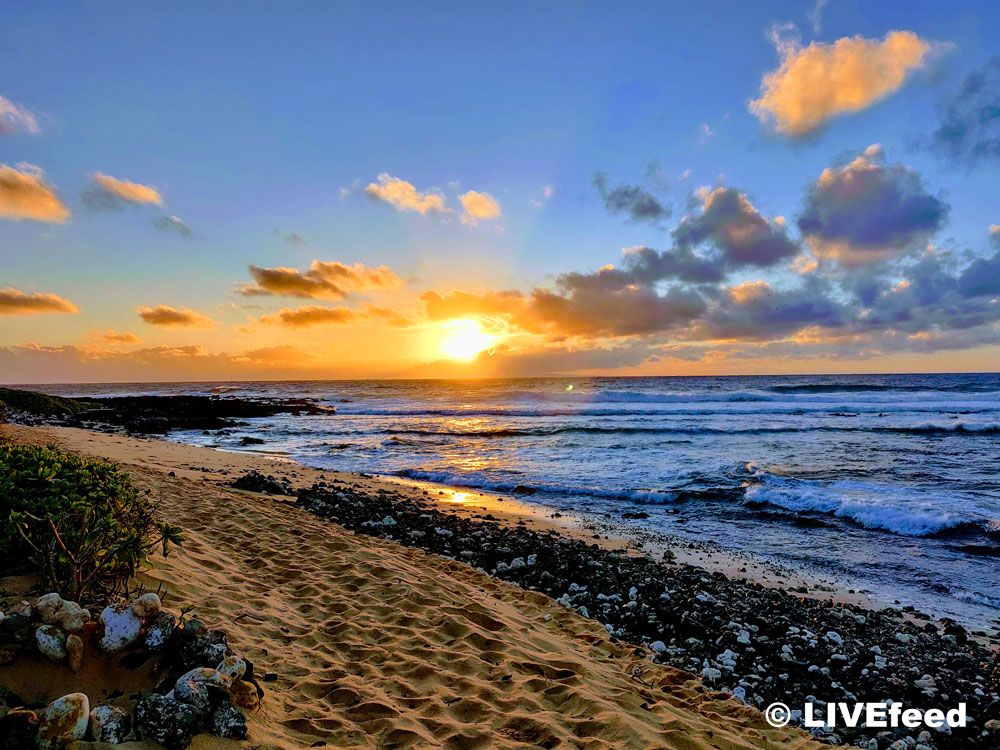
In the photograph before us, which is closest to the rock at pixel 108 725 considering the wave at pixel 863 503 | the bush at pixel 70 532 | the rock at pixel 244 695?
the rock at pixel 244 695

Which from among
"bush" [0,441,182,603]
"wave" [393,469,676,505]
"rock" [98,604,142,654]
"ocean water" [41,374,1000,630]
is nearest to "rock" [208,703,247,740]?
"rock" [98,604,142,654]

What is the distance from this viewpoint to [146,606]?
10.8 ft

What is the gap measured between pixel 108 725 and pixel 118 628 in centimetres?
72

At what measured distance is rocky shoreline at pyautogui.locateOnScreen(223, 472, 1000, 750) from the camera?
4.96m

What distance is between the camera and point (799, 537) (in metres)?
11.0

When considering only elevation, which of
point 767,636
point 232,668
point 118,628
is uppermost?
point 118,628

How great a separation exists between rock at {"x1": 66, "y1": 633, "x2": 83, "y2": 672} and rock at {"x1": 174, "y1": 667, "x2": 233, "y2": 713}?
2.04ft

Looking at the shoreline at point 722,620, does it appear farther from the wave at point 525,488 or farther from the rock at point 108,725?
the rock at point 108,725

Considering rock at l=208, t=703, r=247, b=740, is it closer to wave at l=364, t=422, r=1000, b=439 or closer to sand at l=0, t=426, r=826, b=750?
sand at l=0, t=426, r=826, b=750

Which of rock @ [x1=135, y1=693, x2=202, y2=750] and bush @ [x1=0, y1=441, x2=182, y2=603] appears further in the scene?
bush @ [x1=0, y1=441, x2=182, y2=603]

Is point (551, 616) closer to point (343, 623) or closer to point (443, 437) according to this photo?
point (343, 623)

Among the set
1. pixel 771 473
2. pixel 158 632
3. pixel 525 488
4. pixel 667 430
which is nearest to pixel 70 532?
pixel 158 632

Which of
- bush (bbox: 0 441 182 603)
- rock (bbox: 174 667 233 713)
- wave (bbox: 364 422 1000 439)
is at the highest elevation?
bush (bbox: 0 441 182 603)

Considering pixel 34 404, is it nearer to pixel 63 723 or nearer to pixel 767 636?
pixel 63 723
